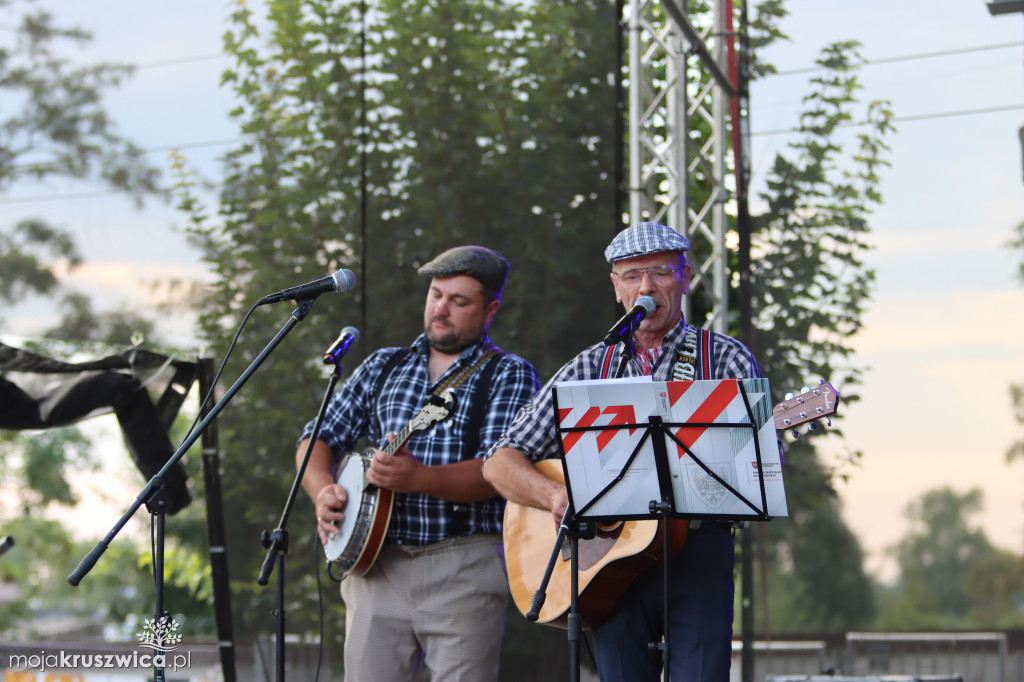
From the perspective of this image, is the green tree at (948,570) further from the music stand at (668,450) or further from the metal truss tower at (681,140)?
the music stand at (668,450)

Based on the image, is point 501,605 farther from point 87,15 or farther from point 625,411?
point 87,15

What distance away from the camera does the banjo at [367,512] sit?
304 centimetres

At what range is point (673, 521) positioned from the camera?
245cm

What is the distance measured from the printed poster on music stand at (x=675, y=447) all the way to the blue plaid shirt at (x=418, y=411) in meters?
0.88

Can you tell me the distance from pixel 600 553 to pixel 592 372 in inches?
20.1

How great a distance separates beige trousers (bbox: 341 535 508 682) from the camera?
300 centimetres

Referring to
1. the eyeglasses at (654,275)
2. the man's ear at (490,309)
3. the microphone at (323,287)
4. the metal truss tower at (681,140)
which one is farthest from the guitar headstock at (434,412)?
the metal truss tower at (681,140)

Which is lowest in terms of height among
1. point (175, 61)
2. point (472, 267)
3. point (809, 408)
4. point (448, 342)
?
point (809, 408)

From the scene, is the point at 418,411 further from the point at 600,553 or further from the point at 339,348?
the point at 600,553

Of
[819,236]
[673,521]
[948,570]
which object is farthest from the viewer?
[948,570]

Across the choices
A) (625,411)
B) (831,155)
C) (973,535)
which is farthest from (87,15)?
(973,535)

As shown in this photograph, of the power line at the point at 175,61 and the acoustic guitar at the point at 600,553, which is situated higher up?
the power line at the point at 175,61

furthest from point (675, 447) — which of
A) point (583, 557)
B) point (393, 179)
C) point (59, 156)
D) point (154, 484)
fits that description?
point (59, 156)

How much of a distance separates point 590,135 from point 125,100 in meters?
2.89
